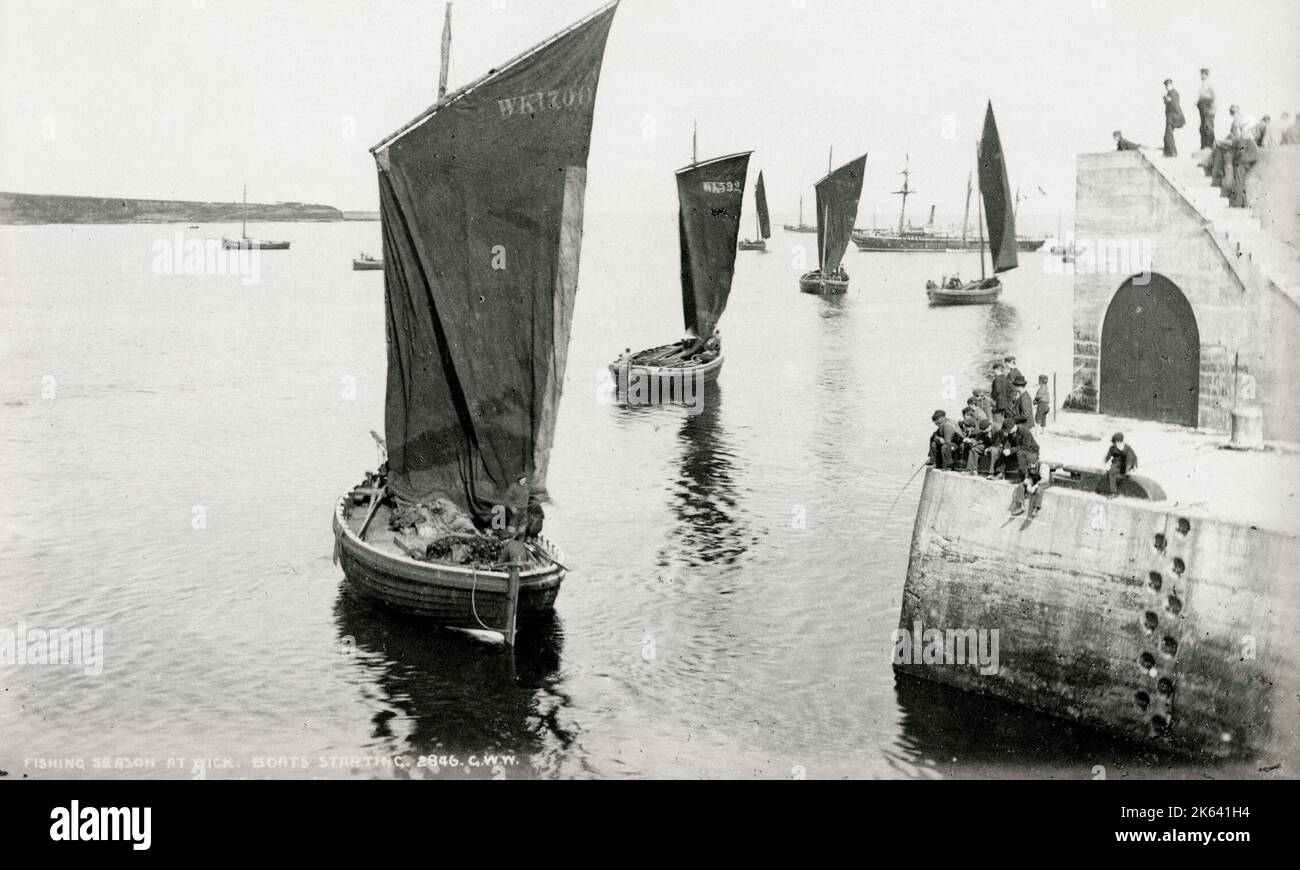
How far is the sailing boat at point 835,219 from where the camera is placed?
3703 inches

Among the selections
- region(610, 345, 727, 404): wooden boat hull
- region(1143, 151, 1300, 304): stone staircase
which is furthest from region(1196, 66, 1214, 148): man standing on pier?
region(610, 345, 727, 404): wooden boat hull

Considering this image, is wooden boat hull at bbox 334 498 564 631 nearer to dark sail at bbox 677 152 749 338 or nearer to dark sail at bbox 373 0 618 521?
dark sail at bbox 373 0 618 521

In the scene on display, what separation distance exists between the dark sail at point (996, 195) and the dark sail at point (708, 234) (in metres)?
27.7

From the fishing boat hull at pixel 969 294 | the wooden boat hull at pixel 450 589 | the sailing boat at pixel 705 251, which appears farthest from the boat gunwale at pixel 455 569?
the fishing boat hull at pixel 969 294

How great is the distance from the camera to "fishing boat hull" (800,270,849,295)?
11144 centimetres

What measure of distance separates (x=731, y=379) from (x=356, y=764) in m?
44.9

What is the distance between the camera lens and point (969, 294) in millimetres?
101750

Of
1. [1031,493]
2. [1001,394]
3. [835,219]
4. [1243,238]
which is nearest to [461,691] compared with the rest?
[1031,493]

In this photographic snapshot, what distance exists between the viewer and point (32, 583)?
30.3 meters

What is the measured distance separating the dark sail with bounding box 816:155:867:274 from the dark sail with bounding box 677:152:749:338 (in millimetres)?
35593

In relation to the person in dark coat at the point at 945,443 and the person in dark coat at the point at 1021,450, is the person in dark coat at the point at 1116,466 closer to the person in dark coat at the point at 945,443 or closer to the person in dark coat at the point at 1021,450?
the person in dark coat at the point at 1021,450

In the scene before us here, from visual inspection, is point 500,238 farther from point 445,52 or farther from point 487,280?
point 445,52

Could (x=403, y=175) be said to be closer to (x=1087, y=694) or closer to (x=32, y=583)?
(x=32, y=583)

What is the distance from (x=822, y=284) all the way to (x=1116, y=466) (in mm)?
93313
